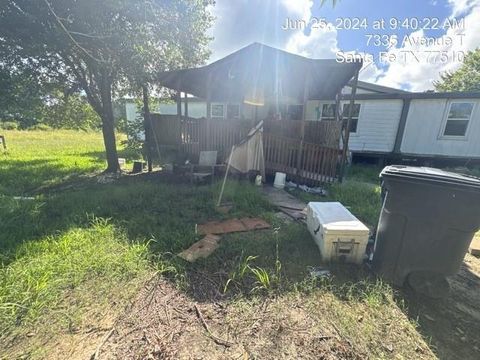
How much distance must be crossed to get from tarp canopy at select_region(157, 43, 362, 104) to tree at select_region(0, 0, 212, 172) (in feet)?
3.77

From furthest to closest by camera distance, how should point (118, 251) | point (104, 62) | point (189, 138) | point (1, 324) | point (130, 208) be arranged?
point (189, 138) → point (104, 62) → point (130, 208) → point (118, 251) → point (1, 324)

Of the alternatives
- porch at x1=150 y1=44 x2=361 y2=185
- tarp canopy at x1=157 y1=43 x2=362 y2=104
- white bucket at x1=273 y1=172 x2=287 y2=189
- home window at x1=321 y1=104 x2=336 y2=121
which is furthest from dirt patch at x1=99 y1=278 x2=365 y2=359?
home window at x1=321 y1=104 x2=336 y2=121

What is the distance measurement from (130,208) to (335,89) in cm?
812

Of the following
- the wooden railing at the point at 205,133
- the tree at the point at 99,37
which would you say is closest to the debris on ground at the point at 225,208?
the wooden railing at the point at 205,133

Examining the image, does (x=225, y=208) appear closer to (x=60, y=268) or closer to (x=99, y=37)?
(x=60, y=268)

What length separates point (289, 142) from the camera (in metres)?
6.82

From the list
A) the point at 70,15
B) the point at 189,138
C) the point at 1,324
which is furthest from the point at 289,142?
the point at 1,324

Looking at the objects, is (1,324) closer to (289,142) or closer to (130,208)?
(130,208)

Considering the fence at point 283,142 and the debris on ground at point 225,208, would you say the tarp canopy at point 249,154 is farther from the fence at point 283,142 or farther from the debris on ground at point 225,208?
the debris on ground at point 225,208

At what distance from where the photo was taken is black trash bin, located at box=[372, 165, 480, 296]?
229 centimetres

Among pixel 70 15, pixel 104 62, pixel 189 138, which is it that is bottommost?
pixel 189 138

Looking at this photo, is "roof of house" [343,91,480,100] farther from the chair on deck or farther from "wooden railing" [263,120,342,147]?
the chair on deck

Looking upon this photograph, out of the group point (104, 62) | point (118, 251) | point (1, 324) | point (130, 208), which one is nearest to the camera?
point (1, 324)

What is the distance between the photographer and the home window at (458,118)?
924cm
